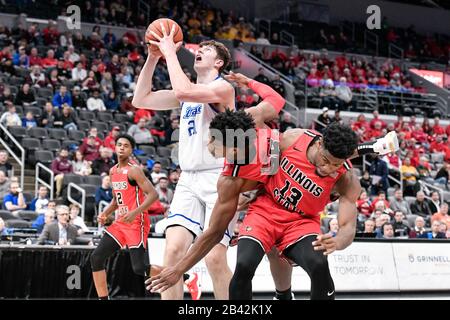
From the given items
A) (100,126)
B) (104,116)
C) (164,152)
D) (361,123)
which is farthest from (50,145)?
(361,123)

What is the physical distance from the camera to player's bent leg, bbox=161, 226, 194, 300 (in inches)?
216

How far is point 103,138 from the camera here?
14.7m

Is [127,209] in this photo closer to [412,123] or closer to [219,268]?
[219,268]

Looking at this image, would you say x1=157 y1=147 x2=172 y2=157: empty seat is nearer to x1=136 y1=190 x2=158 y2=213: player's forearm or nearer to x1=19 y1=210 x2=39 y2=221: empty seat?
x1=19 y1=210 x2=39 y2=221: empty seat

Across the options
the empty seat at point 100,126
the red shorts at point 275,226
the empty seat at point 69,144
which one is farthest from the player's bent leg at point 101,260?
the empty seat at point 100,126

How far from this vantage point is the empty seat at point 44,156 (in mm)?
13773

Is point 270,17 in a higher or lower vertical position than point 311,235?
higher

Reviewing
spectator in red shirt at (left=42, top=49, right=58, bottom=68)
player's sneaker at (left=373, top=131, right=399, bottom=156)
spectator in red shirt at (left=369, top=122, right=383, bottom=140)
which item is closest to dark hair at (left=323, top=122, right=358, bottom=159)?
player's sneaker at (left=373, top=131, right=399, bottom=156)

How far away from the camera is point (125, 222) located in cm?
775

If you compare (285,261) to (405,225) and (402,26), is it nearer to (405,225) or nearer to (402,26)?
(405,225)

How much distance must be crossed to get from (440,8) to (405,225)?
1793cm

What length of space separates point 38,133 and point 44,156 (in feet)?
1.93

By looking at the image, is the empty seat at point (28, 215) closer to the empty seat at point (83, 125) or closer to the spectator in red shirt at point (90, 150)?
the spectator in red shirt at point (90, 150)
